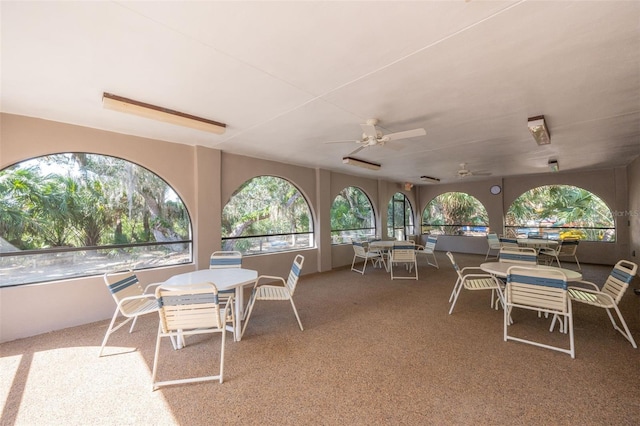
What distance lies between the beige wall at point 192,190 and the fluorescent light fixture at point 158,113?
4.16ft

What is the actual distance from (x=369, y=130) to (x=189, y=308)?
9.24 feet

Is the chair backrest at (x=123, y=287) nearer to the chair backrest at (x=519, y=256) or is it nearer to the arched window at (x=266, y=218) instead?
the arched window at (x=266, y=218)

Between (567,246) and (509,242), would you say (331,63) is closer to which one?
(509,242)

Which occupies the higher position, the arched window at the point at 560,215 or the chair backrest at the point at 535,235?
the arched window at the point at 560,215

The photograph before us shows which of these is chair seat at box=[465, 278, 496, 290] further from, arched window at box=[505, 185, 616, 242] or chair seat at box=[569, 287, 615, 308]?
arched window at box=[505, 185, 616, 242]

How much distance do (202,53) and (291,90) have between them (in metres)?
0.79

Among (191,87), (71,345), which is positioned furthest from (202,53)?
(71,345)

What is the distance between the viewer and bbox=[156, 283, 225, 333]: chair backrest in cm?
197

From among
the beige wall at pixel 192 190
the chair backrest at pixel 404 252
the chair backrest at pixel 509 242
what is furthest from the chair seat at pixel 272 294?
the chair backrest at pixel 509 242

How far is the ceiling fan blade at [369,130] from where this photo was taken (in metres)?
3.07

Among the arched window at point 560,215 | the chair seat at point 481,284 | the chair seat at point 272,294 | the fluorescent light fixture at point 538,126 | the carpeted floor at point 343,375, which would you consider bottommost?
the carpeted floor at point 343,375

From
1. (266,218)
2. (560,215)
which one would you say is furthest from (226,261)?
(560,215)

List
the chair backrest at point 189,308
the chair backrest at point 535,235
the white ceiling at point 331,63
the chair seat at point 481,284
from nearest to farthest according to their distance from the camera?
the white ceiling at point 331,63 < the chair backrest at point 189,308 < the chair seat at point 481,284 < the chair backrest at point 535,235

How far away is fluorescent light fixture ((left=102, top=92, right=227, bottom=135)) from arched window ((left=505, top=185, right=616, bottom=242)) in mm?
8985
